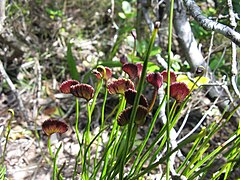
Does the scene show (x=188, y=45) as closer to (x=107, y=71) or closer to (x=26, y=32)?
(x=107, y=71)

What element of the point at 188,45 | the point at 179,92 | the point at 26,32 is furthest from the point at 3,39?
the point at 179,92

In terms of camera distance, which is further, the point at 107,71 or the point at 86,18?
the point at 86,18

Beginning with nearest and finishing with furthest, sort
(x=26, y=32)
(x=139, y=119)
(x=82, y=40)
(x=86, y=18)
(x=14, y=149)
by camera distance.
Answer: (x=139, y=119) → (x=14, y=149) → (x=26, y=32) → (x=82, y=40) → (x=86, y=18)

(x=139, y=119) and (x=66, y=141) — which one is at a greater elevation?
(x=66, y=141)

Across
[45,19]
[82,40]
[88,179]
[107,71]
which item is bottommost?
[88,179]

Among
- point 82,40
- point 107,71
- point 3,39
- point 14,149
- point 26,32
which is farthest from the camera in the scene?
point 82,40

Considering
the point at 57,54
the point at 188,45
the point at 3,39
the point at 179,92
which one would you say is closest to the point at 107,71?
the point at 179,92

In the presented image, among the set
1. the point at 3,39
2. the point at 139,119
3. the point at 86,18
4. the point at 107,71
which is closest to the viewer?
the point at 139,119

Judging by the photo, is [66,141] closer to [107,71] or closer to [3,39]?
[3,39]

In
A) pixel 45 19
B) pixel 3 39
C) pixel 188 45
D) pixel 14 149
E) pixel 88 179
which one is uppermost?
pixel 45 19
